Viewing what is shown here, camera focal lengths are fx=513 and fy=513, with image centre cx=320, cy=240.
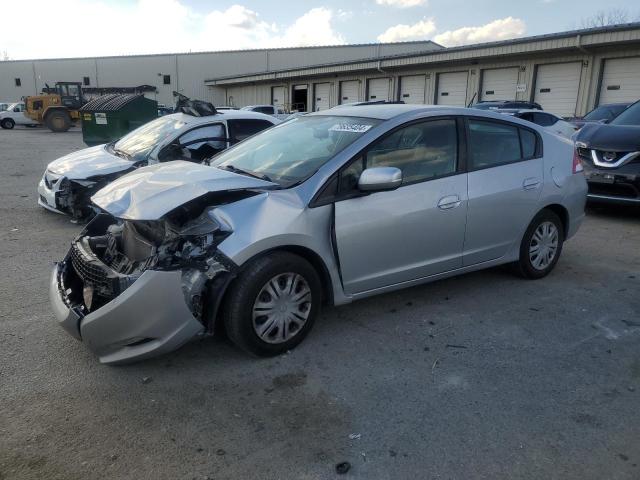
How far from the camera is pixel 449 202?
3.95 metres

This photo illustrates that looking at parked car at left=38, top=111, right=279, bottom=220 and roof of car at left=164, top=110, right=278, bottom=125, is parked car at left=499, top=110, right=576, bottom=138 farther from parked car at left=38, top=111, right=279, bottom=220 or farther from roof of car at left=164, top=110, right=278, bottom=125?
parked car at left=38, top=111, right=279, bottom=220

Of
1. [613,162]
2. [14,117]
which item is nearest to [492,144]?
[613,162]

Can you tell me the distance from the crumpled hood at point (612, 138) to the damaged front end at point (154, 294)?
6.34m

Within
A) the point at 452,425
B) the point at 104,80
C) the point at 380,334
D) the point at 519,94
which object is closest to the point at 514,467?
the point at 452,425

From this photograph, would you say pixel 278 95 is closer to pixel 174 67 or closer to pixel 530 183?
pixel 174 67

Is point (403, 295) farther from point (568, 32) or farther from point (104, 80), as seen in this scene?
point (104, 80)

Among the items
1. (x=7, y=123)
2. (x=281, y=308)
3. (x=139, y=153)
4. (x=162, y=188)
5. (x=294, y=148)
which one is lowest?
(x=7, y=123)

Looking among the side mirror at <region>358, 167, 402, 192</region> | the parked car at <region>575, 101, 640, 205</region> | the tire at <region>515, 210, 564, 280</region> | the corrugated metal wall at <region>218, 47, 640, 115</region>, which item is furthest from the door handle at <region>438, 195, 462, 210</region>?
the corrugated metal wall at <region>218, 47, 640, 115</region>

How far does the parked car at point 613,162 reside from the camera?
6988mm

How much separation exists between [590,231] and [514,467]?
5.35 metres

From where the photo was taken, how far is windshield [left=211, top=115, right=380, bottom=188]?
3.66m

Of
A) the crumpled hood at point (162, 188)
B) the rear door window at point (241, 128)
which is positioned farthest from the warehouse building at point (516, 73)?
the crumpled hood at point (162, 188)

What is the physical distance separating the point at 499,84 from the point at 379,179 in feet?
64.9

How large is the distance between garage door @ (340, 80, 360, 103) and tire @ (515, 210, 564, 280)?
24784 millimetres
